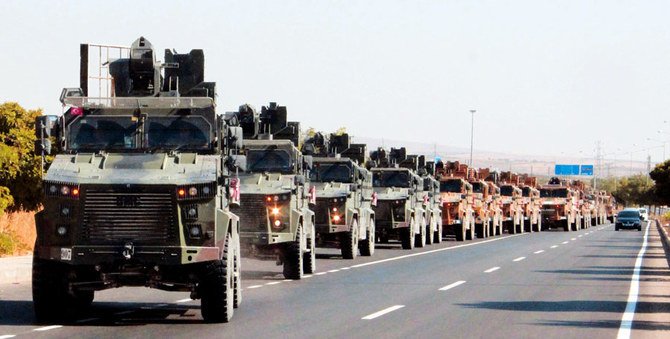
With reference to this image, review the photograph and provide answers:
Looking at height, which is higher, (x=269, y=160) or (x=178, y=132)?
(x=178, y=132)

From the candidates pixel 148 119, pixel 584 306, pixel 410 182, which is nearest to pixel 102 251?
pixel 148 119

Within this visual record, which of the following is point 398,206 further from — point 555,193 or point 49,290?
point 555,193

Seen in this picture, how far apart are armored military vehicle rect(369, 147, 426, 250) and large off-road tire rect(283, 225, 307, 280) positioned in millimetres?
16192

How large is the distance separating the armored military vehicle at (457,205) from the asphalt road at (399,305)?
20.2 m

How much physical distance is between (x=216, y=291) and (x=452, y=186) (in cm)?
3840

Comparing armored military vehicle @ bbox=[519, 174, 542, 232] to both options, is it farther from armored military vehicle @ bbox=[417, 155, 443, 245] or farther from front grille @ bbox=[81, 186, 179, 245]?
front grille @ bbox=[81, 186, 179, 245]

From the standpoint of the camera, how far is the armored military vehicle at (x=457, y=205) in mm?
52125

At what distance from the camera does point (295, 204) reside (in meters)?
24.9

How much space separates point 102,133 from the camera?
17.2m

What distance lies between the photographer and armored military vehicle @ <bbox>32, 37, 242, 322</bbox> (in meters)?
15.9

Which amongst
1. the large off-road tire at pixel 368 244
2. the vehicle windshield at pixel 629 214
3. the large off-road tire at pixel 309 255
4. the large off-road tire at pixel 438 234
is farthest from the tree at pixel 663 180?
the large off-road tire at pixel 309 255

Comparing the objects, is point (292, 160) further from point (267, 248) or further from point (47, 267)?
point (47, 267)

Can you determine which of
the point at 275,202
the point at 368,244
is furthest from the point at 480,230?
the point at 275,202

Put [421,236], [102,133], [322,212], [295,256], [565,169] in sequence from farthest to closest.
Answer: [565,169] → [421,236] → [322,212] → [295,256] → [102,133]
